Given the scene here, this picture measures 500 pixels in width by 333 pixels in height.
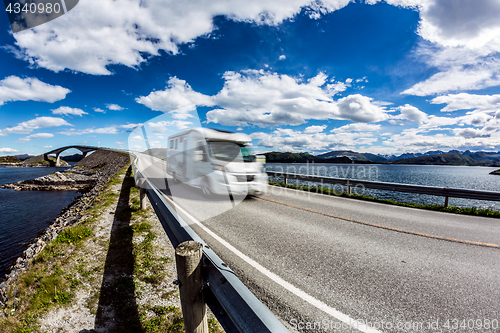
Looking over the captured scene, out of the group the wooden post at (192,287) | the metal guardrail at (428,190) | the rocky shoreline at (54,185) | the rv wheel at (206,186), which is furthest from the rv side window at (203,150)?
the rocky shoreline at (54,185)

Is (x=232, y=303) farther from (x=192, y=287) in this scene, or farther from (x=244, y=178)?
(x=244, y=178)

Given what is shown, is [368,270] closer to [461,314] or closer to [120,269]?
[461,314]

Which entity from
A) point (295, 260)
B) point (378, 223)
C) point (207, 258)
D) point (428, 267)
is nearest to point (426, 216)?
point (378, 223)

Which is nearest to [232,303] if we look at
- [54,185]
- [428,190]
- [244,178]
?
[244,178]

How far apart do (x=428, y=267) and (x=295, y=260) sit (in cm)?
238

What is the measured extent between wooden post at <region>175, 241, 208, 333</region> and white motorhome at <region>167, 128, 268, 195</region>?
658 cm

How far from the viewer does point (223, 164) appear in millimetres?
8281

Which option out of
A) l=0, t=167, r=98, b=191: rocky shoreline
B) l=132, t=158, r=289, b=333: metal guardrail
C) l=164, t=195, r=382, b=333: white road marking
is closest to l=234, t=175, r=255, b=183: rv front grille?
l=164, t=195, r=382, b=333: white road marking

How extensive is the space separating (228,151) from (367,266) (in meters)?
6.35

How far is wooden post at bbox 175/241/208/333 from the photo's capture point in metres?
1.62

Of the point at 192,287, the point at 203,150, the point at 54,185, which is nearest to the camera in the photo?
the point at 192,287

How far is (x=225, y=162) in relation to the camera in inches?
328

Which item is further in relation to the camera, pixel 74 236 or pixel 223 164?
pixel 223 164

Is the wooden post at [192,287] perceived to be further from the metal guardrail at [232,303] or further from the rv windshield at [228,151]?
the rv windshield at [228,151]
